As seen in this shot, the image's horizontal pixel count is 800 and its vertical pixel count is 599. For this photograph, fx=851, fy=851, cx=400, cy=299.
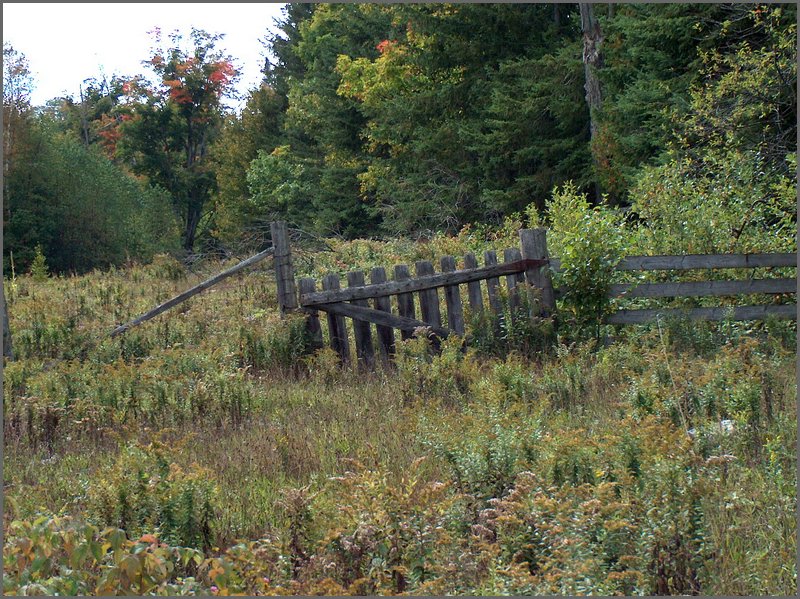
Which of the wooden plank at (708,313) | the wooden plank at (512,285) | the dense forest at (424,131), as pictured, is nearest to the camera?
the wooden plank at (708,313)

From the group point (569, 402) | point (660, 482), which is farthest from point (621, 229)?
point (660, 482)

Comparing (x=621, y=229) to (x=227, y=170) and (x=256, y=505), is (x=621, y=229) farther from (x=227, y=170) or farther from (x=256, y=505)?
(x=227, y=170)

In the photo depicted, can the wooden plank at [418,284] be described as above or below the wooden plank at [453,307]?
above

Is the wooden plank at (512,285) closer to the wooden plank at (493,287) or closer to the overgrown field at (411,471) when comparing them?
the wooden plank at (493,287)

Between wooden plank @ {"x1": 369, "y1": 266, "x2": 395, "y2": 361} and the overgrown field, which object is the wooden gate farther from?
the overgrown field

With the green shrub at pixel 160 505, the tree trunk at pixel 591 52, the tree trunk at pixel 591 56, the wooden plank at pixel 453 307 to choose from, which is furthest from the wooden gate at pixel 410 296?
the tree trunk at pixel 591 52

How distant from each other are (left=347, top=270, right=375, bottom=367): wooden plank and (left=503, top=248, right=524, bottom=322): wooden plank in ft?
5.42

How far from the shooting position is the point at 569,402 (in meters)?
6.98

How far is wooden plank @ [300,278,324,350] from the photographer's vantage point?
32.2ft

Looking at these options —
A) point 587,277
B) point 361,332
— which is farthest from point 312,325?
point 587,277

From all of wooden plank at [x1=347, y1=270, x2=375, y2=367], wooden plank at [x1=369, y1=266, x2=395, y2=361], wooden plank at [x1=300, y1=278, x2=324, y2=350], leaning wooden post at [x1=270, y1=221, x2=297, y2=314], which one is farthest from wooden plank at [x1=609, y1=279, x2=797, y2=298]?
leaning wooden post at [x1=270, y1=221, x2=297, y2=314]

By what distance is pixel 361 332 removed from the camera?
9.89 m

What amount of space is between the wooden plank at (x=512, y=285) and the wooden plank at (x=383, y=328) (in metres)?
1.39

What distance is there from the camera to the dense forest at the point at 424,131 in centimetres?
1390
